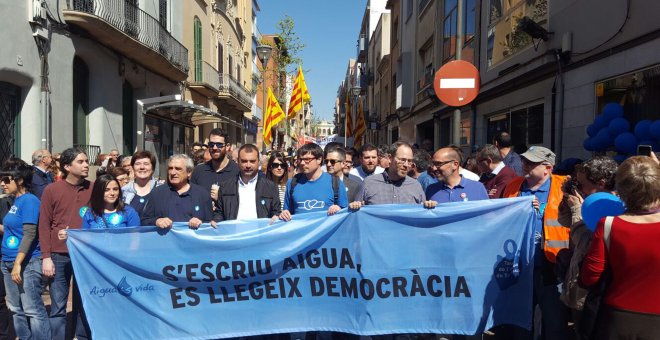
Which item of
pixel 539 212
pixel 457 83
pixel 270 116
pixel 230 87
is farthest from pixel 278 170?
pixel 230 87

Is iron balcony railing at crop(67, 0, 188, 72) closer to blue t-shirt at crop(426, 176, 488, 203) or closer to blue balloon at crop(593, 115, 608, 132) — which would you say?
blue t-shirt at crop(426, 176, 488, 203)

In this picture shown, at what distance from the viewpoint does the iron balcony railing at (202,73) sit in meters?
21.9

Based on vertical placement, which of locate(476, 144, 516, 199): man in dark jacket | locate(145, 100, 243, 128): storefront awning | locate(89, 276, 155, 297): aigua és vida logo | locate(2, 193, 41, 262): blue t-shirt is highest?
locate(145, 100, 243, 128): storefront awning

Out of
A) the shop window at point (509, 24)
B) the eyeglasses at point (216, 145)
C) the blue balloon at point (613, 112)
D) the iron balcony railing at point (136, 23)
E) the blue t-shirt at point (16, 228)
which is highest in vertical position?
the iron balcony railing at point (136, 23)

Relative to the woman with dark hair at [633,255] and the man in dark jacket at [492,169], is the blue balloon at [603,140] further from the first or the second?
the woman with dark hair at [633,255]

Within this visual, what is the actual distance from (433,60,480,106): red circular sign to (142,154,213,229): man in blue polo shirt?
178 inches

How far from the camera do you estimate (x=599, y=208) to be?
2.99 m

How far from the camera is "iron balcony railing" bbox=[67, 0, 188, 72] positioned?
40.6ft

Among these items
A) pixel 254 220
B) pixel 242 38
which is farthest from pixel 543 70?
pixel 242 38

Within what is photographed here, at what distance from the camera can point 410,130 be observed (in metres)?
24.3

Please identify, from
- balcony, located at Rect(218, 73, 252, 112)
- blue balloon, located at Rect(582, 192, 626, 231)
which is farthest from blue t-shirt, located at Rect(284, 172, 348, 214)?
balcony, located at Rect(218, 73, 252, 112)

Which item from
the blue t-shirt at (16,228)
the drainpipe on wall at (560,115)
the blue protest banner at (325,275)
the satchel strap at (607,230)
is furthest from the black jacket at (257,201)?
the drainpipe on wall at (560,115)

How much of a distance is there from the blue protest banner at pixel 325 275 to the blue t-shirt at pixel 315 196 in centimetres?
41

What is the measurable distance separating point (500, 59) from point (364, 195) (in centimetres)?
849
